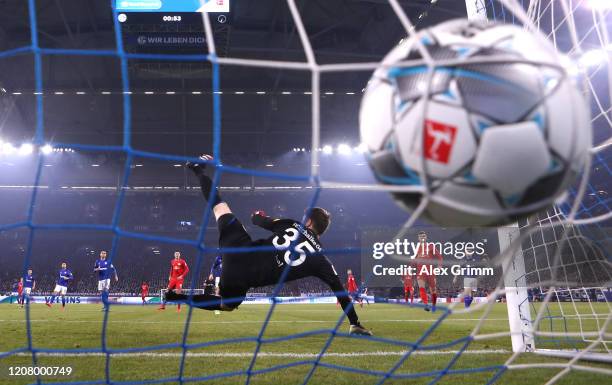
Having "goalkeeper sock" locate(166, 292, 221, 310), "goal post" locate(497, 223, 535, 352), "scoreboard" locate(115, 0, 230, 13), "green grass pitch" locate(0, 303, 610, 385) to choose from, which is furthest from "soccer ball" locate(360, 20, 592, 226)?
"scoreboard" locate(115, 0, 230, 13)

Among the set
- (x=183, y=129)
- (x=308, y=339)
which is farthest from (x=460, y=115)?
(x=183, y=129)

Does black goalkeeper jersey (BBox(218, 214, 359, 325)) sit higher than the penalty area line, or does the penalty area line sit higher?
black goalkeeper jersey (BBox(218, 214, 359, 325))

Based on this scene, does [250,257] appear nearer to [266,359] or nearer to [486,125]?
[266,359]

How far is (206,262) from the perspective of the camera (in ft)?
78.7

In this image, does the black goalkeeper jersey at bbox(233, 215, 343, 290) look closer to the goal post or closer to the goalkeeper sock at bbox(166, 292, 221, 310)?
the goalkeeper sock at bbox(166, 292, 221, 310)

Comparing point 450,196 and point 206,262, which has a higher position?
point 206,262

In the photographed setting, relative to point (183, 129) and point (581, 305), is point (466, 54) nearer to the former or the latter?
point (581, 305)

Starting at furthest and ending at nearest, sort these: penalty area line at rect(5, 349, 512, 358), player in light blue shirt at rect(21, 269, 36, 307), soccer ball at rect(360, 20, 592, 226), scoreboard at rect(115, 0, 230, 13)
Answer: scoreboard at rect(115, 0, 230, 13) → penalty area line at rect(5, 349, 512, 358) → player in light blue shirt at rect(21, 269, 36, 307) → soccer ball at rect(360, 20, 592, 226)

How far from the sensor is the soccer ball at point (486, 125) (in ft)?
4.41

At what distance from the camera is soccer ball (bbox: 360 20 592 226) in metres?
1.34

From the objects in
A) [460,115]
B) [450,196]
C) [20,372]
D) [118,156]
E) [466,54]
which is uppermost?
[118,156]

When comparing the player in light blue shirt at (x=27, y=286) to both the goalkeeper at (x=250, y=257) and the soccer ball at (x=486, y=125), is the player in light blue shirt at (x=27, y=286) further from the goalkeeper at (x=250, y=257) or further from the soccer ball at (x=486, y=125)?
the soccer ball at (x=486, y=125)

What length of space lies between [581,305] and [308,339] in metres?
7.19

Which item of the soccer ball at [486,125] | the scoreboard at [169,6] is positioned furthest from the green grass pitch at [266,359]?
the scoreboard at [169,6]
